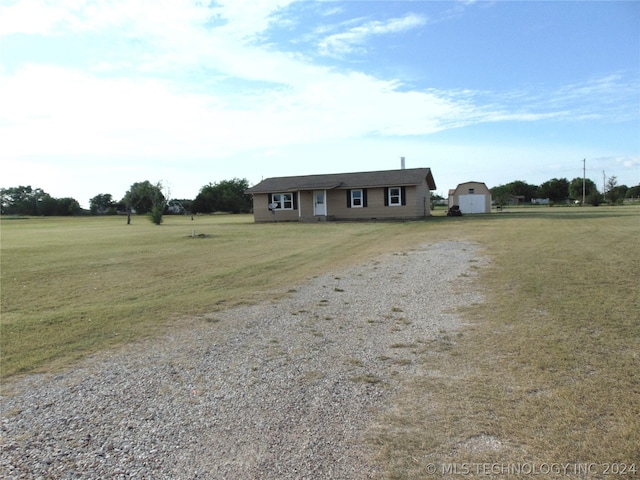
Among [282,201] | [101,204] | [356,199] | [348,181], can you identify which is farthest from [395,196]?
[101,204]

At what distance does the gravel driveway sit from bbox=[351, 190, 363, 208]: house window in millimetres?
24705

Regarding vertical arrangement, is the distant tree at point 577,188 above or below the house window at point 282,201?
above

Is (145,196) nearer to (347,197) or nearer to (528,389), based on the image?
(347,197)

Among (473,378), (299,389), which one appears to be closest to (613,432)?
(473,378)

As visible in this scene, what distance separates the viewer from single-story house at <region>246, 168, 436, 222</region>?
30.7 m

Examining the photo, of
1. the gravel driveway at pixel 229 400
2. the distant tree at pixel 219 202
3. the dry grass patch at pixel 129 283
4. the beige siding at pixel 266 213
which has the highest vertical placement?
the distant tree at pixel 219 202

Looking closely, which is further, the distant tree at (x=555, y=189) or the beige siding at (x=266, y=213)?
the distant tree at (x=555, y=189)

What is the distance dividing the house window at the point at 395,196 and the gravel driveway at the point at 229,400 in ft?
78.6

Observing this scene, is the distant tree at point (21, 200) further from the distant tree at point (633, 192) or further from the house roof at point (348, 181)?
the distant tree at point (633, 192)

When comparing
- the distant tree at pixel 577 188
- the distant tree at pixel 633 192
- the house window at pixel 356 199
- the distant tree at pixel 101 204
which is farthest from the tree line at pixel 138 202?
the distant tree at pixel 633 192

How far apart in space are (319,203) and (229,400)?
28.7 metres

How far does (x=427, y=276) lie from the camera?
380 inches

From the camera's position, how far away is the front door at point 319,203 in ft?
106

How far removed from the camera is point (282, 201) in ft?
110
